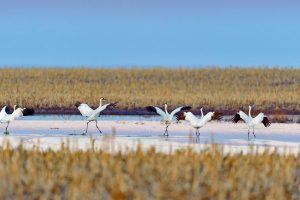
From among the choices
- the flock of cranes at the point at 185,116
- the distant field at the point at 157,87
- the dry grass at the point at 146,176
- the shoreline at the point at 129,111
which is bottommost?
the dry grass at the point at 146,176

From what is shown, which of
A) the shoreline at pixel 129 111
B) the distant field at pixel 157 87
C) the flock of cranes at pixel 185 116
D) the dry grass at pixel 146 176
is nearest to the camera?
the dry grass at pixel 146 176

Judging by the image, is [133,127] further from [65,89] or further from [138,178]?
[65,89]

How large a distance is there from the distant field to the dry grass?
81.5 feet

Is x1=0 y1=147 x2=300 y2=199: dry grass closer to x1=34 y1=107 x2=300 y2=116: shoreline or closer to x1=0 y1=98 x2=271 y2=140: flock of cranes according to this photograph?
x1=0 y1=98 x2=271 y2=140: flock of cranes

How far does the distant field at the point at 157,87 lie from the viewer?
3794cm

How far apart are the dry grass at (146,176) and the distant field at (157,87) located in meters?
24.8

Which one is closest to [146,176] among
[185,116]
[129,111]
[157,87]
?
[185,116]

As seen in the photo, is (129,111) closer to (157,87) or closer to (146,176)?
(157,87)

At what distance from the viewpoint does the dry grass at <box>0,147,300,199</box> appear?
9.49m

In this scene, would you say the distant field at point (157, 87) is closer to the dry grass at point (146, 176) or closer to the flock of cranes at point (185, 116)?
the flock of cranes at point (185, 116)

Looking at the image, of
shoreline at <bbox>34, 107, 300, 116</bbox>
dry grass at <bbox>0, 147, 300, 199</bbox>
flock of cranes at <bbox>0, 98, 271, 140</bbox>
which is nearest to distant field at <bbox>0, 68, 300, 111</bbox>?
shoreline at <bbox>34, 107, 300, 116</bbox>

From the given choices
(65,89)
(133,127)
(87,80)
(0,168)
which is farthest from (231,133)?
(87,80)

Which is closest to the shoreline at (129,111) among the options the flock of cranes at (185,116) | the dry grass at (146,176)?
the flock of cranes at (185,116)

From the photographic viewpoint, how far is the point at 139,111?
116 ft
